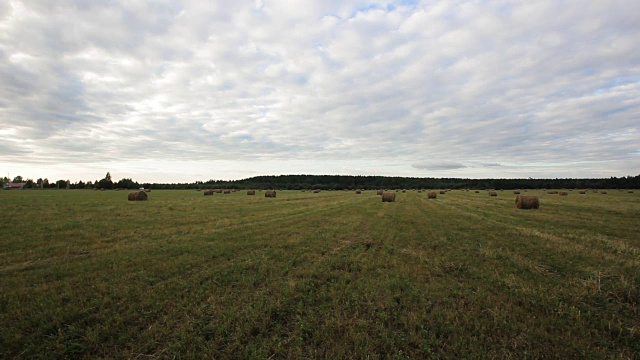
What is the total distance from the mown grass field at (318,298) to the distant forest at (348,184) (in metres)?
98.5

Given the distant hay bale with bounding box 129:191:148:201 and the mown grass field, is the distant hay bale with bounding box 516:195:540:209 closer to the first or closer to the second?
the mown grass field

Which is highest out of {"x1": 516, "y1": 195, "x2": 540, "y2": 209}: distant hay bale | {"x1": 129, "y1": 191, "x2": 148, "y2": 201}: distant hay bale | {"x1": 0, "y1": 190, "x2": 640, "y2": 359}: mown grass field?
{"x1": 129, "y1": 191, "x2": 148, "y2": 201}: distant hay bale

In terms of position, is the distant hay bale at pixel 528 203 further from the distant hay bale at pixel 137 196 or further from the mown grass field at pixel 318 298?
the distant hay bale at pixel 137 196

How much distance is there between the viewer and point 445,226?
14.6 m

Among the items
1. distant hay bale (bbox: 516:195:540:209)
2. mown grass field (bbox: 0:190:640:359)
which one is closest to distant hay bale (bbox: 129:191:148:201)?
mown grass field (bbox: 0:190:640:359)

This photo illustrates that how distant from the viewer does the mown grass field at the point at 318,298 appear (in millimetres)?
4234

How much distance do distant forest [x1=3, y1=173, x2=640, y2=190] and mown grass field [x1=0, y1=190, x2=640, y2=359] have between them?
98547 mm

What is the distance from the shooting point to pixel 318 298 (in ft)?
19.1

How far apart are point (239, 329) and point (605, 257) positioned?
37.4 feet

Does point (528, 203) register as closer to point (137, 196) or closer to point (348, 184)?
point (137, 196)

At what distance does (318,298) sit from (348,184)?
5250 inches

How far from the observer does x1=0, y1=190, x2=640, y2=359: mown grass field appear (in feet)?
13.9

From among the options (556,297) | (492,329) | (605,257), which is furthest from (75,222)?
(605,257)

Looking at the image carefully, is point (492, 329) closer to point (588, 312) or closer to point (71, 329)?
point (588, 312)
